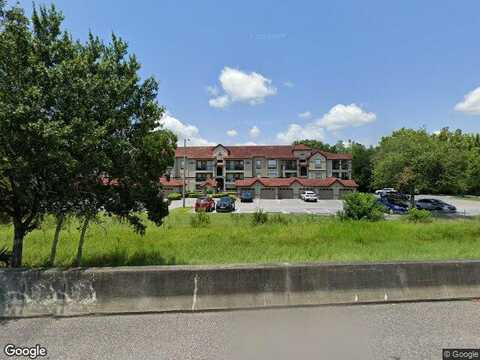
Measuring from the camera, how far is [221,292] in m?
4.59

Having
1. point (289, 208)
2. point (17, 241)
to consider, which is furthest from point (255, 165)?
point (17, 241)

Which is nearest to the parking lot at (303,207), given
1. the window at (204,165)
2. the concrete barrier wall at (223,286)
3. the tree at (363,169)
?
the window at (204,165)

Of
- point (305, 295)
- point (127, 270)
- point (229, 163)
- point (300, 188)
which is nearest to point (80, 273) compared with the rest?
point (127, 270)

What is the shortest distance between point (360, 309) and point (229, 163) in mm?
60447

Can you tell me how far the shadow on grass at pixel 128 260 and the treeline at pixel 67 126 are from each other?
1.48m

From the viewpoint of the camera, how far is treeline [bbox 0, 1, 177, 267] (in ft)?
15.4

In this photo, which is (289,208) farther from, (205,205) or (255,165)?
(255,165)

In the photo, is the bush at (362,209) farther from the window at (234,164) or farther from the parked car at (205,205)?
the window at (234,164)

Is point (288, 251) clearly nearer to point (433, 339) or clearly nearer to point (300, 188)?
point (433, 339)

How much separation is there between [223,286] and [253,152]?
61.6 meters

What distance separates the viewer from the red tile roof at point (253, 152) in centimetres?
6400

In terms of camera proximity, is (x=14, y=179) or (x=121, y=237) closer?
(x=14, y=179)

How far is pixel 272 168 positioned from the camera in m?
63.8

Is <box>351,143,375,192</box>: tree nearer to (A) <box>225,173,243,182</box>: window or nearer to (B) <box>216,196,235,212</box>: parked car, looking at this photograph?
(A) <box>225,173,243,182</box>: window
